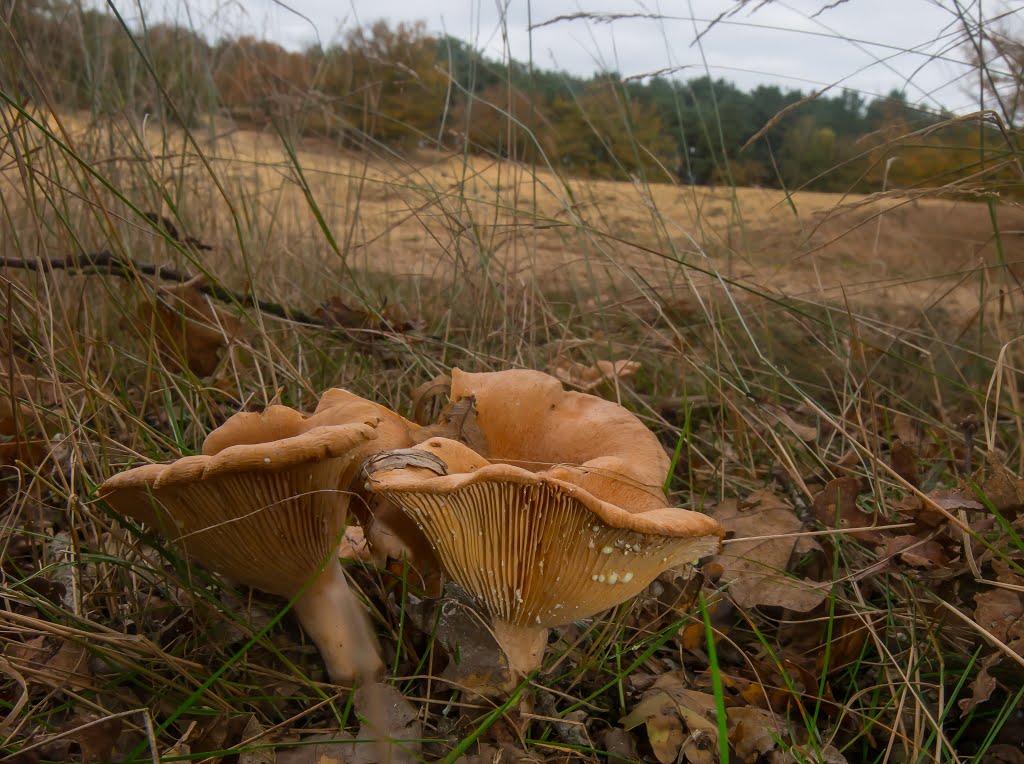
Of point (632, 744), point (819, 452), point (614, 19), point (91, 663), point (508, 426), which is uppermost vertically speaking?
point (614, 19)

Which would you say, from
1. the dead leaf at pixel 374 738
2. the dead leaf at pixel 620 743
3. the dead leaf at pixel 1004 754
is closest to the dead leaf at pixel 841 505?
the dead leaf at pixel 1004 754

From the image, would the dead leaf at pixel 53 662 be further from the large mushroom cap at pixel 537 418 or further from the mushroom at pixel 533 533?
the large mushroom cap at pixel 537 418

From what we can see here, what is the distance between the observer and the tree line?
9.25 feet

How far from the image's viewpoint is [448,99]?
280 centimetres

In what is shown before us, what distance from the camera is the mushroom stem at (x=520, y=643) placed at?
1474 mm

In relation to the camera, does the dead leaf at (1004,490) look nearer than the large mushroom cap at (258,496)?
No

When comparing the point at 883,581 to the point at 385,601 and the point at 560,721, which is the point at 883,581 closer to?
the point at 560,721

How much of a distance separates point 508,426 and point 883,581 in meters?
1.04

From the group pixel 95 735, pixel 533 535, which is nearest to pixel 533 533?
pixel 533 535

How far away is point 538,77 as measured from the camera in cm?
429

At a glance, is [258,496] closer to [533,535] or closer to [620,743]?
[533,535]

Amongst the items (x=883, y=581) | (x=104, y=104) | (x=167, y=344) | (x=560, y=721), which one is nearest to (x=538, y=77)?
(x=104, y=104)

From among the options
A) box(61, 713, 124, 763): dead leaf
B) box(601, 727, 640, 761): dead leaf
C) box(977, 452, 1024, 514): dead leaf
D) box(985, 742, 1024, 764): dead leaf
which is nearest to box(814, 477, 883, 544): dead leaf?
box(977, 452, 1024, 514): dead leaf

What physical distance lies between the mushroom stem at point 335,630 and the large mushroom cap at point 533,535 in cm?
30
